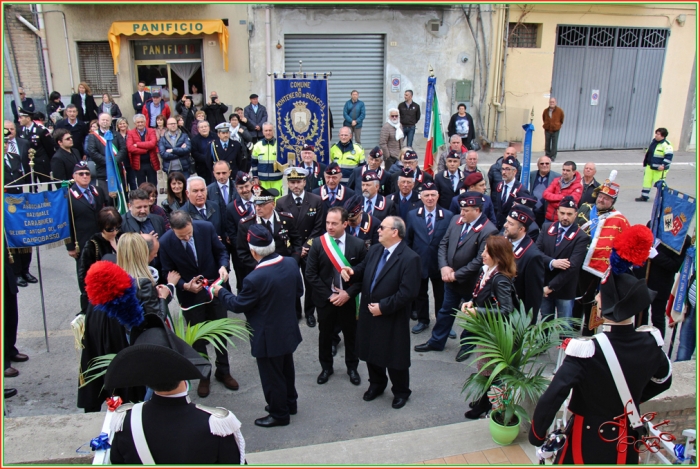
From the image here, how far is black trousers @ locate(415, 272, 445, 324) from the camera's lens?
700 centimetres

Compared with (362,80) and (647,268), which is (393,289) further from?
(362,80)

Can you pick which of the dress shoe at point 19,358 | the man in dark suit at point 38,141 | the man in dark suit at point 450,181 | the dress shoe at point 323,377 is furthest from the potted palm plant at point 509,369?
the man in dark suit at point 38,141

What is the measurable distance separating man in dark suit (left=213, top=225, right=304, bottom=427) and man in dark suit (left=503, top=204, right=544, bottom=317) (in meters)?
2.35

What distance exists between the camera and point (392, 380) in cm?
548

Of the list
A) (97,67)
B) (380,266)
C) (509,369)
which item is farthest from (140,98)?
(509,369)

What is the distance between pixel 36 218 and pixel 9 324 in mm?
1199

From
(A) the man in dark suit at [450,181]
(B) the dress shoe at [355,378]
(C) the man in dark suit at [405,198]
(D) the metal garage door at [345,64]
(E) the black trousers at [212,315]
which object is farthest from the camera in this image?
(D) the metal garage door at [345,64]

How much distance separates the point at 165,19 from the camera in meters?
16.2

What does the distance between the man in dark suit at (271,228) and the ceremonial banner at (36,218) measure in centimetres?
208

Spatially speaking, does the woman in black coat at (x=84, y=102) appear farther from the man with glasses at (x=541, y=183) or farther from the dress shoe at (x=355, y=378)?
the dress shoe at (x=355, y=378)

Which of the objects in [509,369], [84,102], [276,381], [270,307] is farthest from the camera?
[84,102]

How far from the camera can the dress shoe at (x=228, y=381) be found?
5891mm

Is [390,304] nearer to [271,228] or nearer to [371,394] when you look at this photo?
[371,394]

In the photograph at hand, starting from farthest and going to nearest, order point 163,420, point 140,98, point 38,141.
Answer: point 140,98
point 38,141
point 163,420
